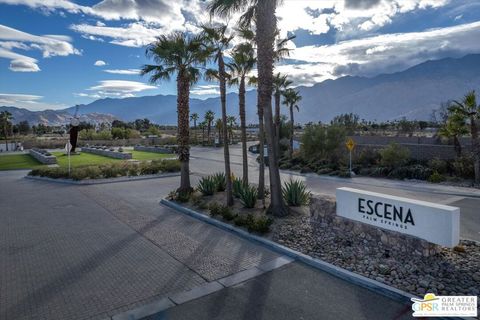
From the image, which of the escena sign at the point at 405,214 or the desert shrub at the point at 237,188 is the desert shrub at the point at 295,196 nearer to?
the desert shrub at the point at 237,188

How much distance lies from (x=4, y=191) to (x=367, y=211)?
18064mm

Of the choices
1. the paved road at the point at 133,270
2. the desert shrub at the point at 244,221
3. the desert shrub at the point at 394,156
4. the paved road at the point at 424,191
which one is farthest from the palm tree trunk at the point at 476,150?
the paved road at the point at 133,270

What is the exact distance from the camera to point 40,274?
7184 mm

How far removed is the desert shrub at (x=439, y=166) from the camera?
67.7 ft

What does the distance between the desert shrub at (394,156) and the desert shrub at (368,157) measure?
5.16 feet

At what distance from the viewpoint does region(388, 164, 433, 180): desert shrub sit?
20.1 metres

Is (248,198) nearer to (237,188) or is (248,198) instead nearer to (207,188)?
(237,188)

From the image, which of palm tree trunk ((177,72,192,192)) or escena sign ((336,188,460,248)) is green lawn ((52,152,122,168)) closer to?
palm tree trunk ((177,72,192,192))

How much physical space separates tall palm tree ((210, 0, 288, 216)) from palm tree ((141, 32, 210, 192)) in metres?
3.02

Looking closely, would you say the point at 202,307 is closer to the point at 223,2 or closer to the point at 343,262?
the point at 343,262

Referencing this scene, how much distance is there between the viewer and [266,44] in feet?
34.8


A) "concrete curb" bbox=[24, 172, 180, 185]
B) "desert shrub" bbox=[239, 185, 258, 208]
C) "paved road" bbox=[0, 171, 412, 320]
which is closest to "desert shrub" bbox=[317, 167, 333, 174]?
"concrete curb" bbox=[24, 172, 180, 185]

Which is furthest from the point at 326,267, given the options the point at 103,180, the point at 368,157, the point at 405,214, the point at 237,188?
the point at 368,157

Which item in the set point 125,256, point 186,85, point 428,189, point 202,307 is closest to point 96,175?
point 186,85
